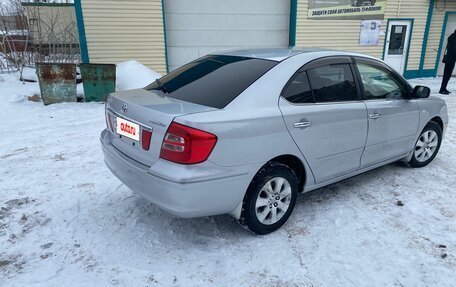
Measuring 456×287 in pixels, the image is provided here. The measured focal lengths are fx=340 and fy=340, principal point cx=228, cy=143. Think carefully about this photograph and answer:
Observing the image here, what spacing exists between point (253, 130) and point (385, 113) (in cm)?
184

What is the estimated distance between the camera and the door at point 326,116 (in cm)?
289

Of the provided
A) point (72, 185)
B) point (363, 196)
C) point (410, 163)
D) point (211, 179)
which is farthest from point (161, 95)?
point (410, 163)

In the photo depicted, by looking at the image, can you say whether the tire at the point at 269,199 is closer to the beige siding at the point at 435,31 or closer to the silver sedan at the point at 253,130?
the silver sedan at the point at 253,130

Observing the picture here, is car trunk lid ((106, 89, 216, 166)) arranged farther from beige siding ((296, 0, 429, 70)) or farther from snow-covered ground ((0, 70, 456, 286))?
beige siding ((296, 0, 429, 70))

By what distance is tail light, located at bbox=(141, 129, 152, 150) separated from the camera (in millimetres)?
2534

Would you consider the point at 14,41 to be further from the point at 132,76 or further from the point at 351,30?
the point at 351,30

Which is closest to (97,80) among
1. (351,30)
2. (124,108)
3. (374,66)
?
(124,108)

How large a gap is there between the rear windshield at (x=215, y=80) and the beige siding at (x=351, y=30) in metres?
8.44

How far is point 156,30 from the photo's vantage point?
9.48 metres

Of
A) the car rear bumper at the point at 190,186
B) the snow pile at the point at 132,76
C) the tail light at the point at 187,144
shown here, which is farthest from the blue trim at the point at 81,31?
the tail light at the point at 187,144

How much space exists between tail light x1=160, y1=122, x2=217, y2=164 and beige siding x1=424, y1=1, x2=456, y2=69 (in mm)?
13483

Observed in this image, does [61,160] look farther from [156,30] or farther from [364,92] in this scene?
[156,30]

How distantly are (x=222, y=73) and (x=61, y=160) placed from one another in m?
2.82

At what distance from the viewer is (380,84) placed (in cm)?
377
